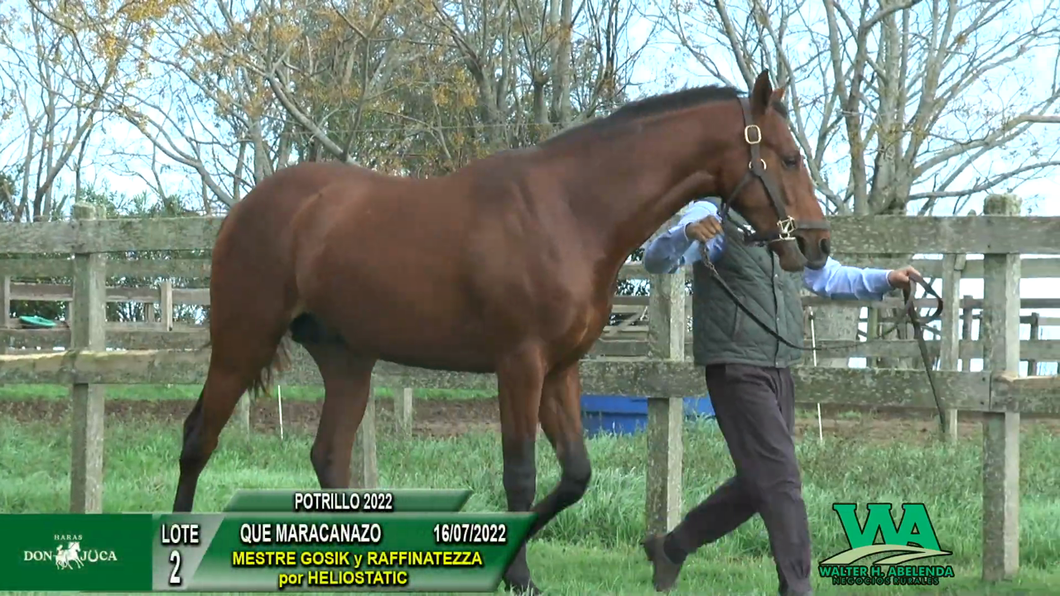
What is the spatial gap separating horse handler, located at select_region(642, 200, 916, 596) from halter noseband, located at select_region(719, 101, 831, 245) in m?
0.07

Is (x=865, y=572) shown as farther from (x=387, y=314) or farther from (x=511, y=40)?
(x=511, y=40)

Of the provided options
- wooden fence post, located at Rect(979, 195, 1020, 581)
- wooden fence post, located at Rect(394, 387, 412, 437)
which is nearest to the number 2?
wooden fence post, located at Rect(979, 195, 1020, 581)

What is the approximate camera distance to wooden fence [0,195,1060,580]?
5.15 meters

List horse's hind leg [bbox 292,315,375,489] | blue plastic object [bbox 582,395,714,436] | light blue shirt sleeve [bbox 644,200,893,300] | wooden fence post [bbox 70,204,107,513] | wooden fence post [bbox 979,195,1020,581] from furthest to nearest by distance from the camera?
blue plastic object [bbox 582,395,714,436]
wooden fence post [bbox 70,204,107,513]
horse's hind leg [bbox 292,315,375,489]
wooden fence post [bbox 979,195,1020,581]
light blue shirt sleeve [bbox 644,200,893,300]

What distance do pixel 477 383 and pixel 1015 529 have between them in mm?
2913

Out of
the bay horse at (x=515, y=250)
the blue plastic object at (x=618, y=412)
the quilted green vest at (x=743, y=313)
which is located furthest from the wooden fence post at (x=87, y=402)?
the blue plastic object at (x=618, y=412)

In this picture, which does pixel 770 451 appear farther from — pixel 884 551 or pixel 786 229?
pixel 884 551

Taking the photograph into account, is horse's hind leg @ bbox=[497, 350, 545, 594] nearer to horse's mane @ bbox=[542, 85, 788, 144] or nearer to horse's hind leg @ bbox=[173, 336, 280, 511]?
horse's mane @ bbox=[542, 85, 788, 144]

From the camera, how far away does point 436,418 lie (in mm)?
13117

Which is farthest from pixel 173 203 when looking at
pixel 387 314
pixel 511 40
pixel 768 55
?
pixel 387 314

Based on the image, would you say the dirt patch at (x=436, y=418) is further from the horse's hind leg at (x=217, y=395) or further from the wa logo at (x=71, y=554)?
the wa logo at (x=71, y=554)

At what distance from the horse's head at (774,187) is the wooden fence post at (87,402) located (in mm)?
3897

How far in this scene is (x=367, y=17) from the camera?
43.1 feet

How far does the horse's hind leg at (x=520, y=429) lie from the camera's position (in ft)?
14.4
